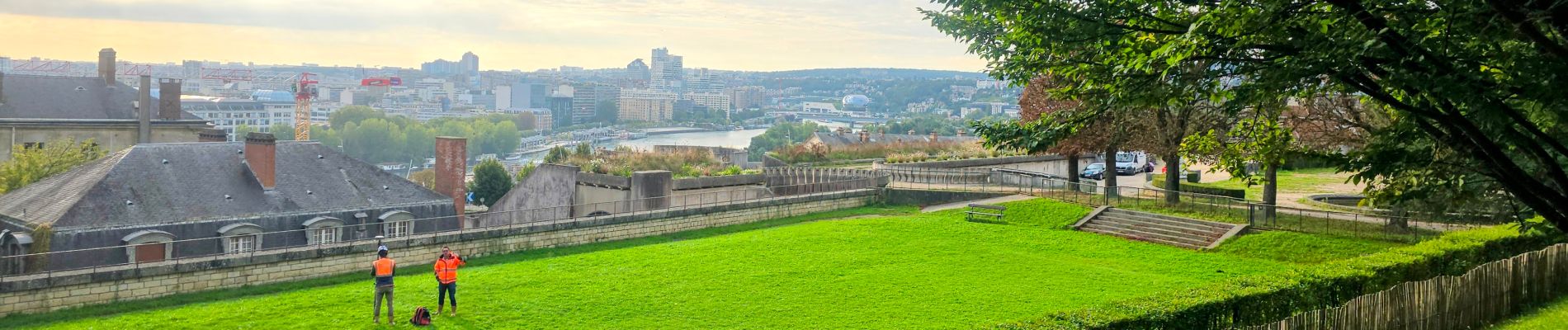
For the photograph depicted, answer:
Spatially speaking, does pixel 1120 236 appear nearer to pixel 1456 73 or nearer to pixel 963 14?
pixel 963 14

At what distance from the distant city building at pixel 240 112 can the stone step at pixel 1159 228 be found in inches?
5398

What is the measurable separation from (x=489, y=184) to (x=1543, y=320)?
4924cm

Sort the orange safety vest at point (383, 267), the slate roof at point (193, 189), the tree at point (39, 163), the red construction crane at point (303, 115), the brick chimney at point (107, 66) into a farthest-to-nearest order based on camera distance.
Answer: the red construction crane at point (303, 115), the brick chimney at point (107, 66), the tree at point (39, 163), the slate roof at point (193, 189), the orange safety vest at point (383, 267)

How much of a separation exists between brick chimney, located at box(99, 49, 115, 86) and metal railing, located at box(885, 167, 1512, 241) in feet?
118

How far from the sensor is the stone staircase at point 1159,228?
2684 cm

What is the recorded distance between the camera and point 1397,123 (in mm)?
14523

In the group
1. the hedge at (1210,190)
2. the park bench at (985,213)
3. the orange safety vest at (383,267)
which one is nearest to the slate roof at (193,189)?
the orange safety vest at (383,267)

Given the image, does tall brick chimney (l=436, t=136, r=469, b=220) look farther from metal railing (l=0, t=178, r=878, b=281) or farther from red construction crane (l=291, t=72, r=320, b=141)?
red construction crane (l=291, t=72, r=320, b=141)

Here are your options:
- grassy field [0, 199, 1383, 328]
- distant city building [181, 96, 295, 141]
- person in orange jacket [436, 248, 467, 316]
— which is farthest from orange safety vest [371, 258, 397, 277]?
distant city building [181, 96, 295, 141]

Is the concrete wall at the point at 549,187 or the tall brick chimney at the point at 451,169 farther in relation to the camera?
the concrete wall at the point at 549,187

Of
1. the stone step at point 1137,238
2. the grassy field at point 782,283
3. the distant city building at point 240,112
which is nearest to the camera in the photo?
the grassy field at point 782,283

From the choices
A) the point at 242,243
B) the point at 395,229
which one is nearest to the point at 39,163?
the point at 242,243

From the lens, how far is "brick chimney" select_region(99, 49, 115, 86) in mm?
50844

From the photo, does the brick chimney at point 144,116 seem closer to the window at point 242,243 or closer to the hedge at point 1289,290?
the window at point 242,243
